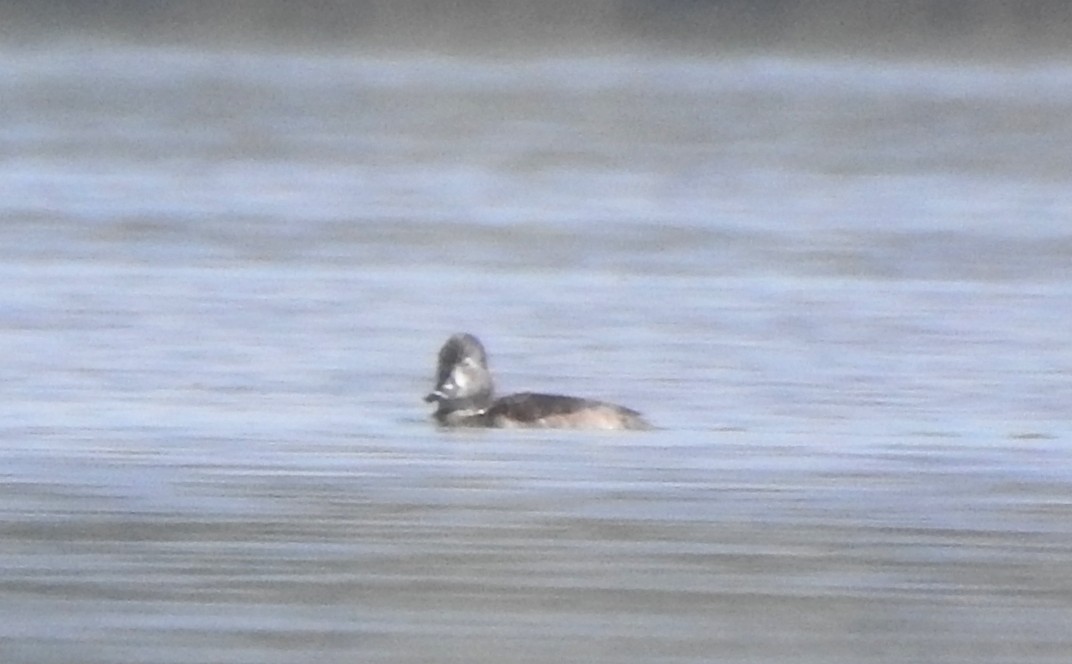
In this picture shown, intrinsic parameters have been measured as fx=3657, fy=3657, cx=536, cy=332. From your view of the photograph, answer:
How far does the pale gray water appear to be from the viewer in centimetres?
815

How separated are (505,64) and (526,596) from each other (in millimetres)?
38736

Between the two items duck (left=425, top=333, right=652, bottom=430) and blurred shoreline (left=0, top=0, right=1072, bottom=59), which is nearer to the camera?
duck (left=425, top=333, right=652, bottom=430)

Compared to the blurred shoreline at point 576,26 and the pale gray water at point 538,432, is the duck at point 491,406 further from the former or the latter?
the blurred shoreline at point 576,26

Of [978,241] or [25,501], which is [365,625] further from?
[978,241]

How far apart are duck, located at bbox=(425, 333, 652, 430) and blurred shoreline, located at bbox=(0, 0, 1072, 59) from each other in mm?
35667

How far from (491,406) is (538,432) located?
1.21ft

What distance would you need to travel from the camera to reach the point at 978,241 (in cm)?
1975

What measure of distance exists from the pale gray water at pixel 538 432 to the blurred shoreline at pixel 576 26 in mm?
21501

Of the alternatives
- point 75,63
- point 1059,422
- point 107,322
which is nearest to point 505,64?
point 75,63

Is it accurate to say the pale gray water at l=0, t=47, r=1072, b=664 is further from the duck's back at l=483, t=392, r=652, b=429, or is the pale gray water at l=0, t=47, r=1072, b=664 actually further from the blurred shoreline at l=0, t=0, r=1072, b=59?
the blurred shoreline at l=0, t=0, r=1072, b=59

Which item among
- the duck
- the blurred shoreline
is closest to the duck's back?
the duck

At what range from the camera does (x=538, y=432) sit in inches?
450

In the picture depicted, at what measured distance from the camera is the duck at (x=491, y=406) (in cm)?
1134

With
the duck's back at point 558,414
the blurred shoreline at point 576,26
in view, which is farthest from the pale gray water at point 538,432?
the blurred shoreline at point 576,26
